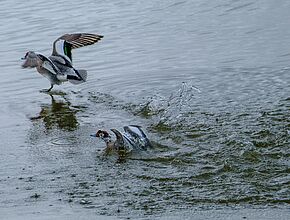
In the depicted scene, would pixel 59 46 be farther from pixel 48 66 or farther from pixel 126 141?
pixel 126 141

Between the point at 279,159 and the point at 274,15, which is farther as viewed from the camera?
the point at 274,15

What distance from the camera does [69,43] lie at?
1020cm

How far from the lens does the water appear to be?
19.7 feet

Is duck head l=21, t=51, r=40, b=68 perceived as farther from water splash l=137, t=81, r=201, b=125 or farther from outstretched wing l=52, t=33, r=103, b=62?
water splash l=137, t=81, r=201, b=125

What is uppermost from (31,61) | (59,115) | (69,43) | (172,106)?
(69,43)

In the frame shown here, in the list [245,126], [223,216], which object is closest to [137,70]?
[245,126]

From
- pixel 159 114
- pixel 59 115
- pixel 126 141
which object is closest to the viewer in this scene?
pixel 126 141

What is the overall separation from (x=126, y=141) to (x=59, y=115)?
201 centimetres

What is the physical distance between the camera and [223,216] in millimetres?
5523

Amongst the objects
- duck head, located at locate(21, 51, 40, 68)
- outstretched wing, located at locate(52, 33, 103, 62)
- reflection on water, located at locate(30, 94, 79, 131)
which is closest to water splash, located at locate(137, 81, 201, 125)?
reflection on water, located at locate(30, 94, 79, 131)

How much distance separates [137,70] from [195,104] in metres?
1.84

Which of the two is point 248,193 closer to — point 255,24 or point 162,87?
point 162,87

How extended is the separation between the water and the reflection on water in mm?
20

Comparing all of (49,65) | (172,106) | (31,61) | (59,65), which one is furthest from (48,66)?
(172,106)
